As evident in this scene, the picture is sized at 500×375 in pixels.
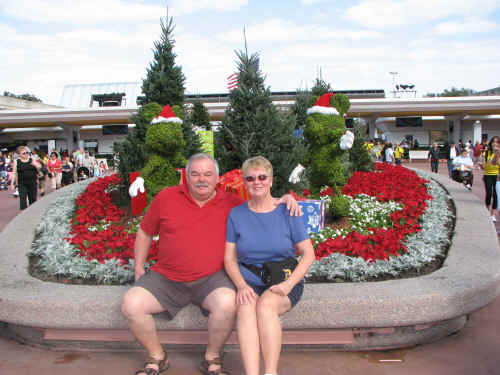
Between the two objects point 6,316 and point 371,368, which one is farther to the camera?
point 6,316

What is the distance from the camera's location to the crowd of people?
28.9 ft

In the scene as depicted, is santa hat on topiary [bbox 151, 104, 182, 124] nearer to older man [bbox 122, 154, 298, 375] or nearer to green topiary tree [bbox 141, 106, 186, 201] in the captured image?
green topiary tree [bbox 141, 106, 186, 201]

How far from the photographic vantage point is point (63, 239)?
16.2ft

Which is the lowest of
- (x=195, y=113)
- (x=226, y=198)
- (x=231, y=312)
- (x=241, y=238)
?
(x=231, y=312)

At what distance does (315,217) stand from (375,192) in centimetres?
227

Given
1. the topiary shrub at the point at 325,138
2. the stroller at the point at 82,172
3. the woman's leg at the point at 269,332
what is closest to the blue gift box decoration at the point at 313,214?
the topiary shrub at the point at 325,138

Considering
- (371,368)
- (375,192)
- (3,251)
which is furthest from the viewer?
(375,192)

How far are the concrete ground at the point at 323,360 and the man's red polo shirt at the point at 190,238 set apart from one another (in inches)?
26.6

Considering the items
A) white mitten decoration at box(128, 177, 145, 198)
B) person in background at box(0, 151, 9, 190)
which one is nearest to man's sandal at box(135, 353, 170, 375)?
white mitten decoration at box(128, 177, 145, 198)

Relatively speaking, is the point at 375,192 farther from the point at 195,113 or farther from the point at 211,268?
the point at 195,113

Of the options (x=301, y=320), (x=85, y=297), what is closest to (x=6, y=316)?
(x=85, y=297)

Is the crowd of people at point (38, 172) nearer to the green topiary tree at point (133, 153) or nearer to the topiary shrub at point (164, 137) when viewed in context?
the green topiary tree at point (133, 153)

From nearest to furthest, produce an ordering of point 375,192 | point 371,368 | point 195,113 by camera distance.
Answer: point 371,368 → point 375,192 → point 195,113

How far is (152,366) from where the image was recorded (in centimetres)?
271
